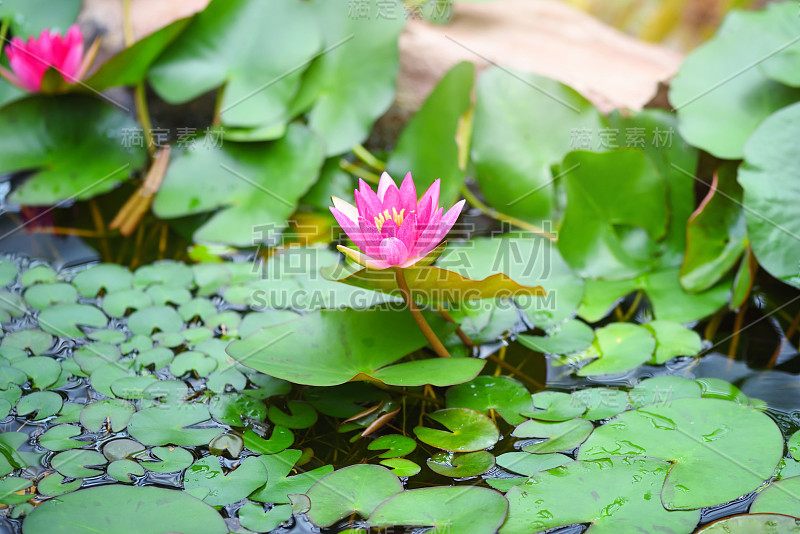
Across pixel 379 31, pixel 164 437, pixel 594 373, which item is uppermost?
pixel 379 31

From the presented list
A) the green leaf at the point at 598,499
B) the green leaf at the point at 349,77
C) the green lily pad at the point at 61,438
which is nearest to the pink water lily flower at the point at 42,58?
the green leaf at the point at 349,77

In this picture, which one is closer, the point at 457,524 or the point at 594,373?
the point at 457,524

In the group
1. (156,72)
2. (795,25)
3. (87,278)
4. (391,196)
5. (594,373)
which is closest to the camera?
(391,196)

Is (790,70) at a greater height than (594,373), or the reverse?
(790,70)

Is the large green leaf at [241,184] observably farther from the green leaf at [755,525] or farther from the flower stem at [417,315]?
the green leaf at [755,525]

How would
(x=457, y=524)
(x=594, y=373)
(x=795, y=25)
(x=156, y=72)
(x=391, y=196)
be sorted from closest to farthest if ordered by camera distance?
(x=457, y=524) < (x=391, y=196) < (x=594, y=373) < (x=795, y=25) < (x=156, y=72)

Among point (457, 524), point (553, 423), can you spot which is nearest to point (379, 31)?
point (553, 423)

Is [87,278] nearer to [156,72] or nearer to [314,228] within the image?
[314,228]
